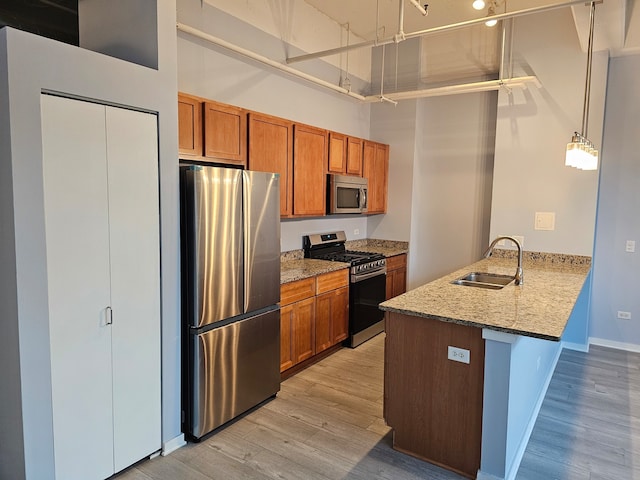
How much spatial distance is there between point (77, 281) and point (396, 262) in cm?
379

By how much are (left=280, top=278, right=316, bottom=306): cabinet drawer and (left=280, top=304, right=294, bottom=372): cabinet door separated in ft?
0.22

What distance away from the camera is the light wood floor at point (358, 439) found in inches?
96.3

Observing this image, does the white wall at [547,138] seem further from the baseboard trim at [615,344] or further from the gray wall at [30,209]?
the gray wall at [30,209]

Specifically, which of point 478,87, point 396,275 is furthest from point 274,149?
point 396,275

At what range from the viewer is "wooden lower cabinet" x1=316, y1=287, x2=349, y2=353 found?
393cm

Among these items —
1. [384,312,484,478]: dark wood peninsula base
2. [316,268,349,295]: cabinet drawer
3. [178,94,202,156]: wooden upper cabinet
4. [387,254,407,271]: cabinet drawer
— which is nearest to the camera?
[384,312,484,478]: dark wood peninsula base

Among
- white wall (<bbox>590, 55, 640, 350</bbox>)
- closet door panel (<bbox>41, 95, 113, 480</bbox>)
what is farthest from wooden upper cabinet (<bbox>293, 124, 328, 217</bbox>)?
white wall (<bbox>590, 55, 640, 350</bbox>)

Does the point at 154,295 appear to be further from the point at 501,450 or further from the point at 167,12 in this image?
the point at 501,450

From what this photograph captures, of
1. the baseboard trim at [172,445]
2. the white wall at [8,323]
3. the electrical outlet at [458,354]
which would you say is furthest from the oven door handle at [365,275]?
the white wall at [8,323]

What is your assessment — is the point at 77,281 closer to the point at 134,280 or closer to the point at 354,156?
the point at 134,280

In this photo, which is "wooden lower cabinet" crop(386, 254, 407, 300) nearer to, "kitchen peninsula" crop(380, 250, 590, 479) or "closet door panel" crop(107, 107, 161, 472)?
"kitchen peninsula" crop(380, 250, 590, 479)

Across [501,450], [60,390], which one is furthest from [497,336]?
[60,390]

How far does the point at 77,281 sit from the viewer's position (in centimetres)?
211

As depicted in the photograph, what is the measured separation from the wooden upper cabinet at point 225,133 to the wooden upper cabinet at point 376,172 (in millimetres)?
2022
